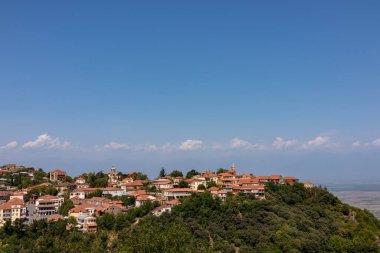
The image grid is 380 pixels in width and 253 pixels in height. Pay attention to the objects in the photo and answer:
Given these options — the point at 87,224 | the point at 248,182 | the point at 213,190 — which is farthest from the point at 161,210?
Answer: the point at 248,182

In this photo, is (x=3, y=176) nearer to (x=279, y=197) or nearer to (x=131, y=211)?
(x=131, y=211)

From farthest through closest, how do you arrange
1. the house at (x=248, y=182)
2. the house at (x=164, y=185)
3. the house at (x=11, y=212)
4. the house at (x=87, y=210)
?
the house at (x=164, y=185), the house at (x=248, y=182), the house at (x=87, y=210), the house at (x=11, y=212)

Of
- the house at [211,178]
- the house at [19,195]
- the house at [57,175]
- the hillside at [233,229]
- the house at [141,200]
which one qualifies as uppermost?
the house at [57,175]

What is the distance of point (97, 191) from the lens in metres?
60.3

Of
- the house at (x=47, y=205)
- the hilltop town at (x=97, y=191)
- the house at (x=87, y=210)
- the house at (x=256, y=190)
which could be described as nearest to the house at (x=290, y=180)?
the hilltop town at (x=97, y=191)

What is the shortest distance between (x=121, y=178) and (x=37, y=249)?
3956cm

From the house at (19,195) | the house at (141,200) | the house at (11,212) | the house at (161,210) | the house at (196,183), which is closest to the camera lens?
the house at (161,210)

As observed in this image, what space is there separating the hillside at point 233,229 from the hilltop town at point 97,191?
9.04 feet

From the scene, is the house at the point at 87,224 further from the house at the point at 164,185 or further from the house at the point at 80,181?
the house at the point at 80,181

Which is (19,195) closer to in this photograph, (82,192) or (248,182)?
(82,192)

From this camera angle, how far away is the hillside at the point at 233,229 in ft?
130

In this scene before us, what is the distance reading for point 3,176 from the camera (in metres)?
74.0

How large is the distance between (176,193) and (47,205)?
18632mm

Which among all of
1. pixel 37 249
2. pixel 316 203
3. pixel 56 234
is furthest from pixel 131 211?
pixel 316 203
